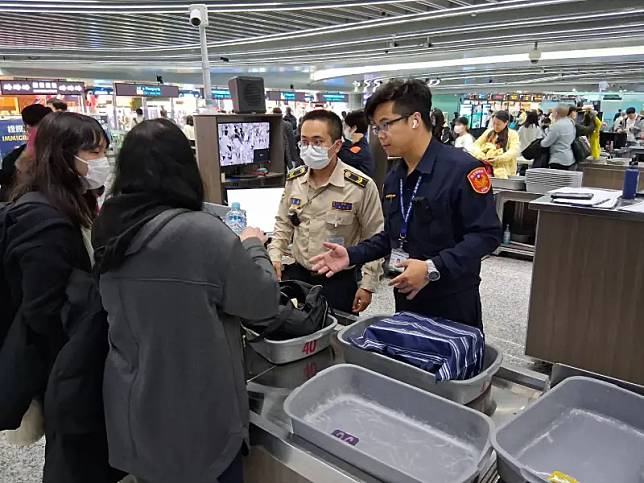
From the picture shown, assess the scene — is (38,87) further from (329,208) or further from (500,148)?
(329,208)

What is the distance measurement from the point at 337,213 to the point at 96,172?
42.1 inches

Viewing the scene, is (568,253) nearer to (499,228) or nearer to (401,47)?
(499,228)

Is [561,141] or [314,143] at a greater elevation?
[314,143]

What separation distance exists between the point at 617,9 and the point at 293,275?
15.6ft

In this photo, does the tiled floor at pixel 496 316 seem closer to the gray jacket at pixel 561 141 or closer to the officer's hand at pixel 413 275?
the officer's hand at pixel 413 275

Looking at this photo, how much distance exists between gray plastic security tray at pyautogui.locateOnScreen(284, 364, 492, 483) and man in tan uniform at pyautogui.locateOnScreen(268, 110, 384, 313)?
0.96 meters

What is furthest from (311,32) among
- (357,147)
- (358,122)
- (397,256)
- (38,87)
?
(38,87)

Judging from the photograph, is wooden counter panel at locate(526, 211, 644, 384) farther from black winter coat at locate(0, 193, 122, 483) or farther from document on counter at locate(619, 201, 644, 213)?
black winter coat at locate(0, 193, 122, 483)

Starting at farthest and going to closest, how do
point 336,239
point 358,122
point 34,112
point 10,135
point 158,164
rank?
point 10,135, point 358,122, point 34,112, point 336,239, point 158,164

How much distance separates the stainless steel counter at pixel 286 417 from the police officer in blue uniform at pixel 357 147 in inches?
125

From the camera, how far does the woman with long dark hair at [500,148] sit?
614 centimetres

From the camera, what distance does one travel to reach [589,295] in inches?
113

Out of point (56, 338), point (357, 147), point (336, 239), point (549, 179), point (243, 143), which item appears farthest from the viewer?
point (549, 179)

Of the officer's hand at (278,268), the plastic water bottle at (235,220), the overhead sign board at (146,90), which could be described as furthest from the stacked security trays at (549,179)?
the overhead sign board at (146,90)
